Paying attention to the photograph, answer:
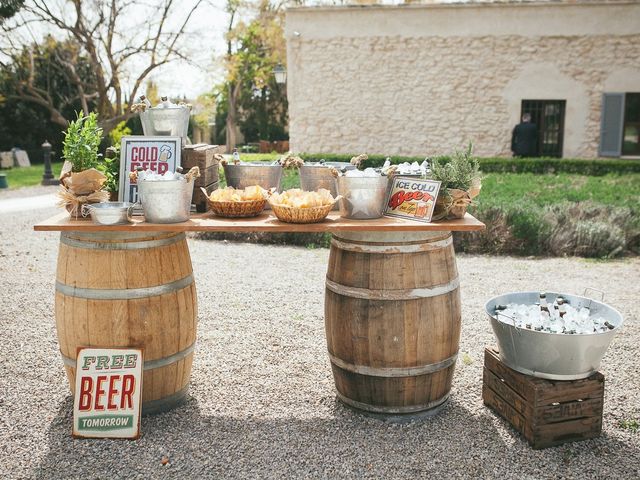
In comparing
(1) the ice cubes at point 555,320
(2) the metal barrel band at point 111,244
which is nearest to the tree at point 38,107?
(2) the metal barrel band at point 111,244

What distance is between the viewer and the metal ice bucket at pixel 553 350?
3.04 m

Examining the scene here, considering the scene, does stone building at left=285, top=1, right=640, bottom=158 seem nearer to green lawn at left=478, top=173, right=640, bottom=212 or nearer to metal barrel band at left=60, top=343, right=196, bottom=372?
green lawn at left=478, top=173, right=640, bottom=212

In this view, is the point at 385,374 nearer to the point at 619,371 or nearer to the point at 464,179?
the point at 464,179

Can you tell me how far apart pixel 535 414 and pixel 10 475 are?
2664 millimetres

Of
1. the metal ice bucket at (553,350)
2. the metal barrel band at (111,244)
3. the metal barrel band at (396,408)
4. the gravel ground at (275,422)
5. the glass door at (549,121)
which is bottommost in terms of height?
the gravel ground at (275,422)

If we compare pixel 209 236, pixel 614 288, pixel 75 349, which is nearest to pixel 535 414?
pixel 75 349

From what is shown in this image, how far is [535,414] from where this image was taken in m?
3.08

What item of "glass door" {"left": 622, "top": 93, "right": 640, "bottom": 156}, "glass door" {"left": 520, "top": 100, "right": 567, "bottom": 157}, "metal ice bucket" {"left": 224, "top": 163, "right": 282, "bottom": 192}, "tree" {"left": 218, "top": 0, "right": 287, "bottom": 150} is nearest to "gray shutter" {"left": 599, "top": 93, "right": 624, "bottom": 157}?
"glass door" {"left": 622, "top": 93, "right": 640, "bottom": 156}

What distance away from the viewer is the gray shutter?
16.8m

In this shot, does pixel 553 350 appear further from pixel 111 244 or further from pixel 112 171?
pixel 112 171

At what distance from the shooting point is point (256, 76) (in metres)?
26.6

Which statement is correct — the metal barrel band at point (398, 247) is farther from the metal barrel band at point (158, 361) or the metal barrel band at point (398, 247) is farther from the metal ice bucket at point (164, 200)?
the metal barrel band at point (158, 361)

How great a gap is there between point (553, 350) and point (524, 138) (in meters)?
14.3

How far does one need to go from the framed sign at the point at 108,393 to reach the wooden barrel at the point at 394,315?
1.15 meters
